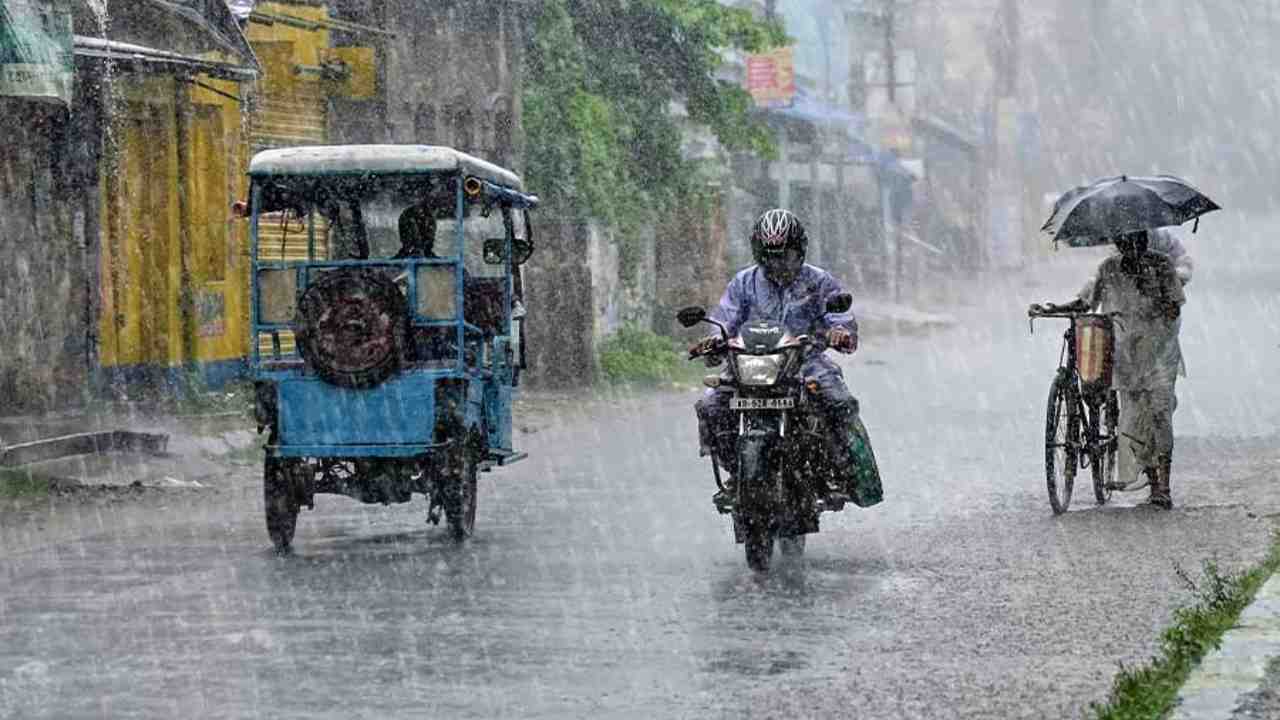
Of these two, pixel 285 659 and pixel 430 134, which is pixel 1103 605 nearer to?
pixel 285 659

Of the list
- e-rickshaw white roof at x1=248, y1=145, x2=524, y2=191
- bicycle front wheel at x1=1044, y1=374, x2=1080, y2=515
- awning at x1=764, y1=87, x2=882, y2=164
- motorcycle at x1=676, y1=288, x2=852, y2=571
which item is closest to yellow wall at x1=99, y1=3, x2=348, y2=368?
e-rickshaw white roof at x1=248, y1=145, x2=524, y2=191

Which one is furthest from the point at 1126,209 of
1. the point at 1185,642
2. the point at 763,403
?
the point at 1185,642

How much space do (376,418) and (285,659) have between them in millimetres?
3125

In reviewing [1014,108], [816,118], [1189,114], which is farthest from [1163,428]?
[1189,114]

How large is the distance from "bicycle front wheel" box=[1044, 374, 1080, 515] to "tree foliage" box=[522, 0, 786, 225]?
13032mm

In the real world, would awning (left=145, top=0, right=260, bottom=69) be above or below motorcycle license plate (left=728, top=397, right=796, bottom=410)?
above

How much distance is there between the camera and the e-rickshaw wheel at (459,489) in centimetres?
1066

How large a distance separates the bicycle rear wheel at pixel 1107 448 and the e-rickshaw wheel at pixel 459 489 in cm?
382

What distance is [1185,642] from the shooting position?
734cm

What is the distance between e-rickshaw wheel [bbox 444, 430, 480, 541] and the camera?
10656 mm

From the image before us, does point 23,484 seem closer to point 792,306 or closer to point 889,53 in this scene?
point 792,306

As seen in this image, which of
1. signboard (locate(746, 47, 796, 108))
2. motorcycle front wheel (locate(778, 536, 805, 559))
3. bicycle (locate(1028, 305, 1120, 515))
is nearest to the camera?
motorcycle front wheel (locate(778, 536, 805, 559))

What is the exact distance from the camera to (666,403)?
21438 mm

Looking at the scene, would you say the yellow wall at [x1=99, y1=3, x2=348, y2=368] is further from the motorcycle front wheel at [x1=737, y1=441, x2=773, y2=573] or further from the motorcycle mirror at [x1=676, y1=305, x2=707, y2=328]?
the motorcycle front wheel at [x1=737, y1=441, x2=773, y2=573]
